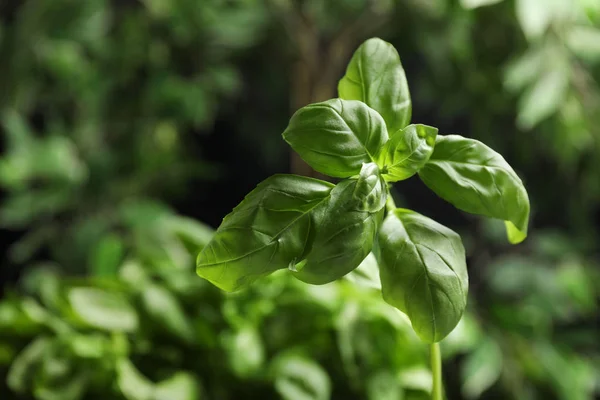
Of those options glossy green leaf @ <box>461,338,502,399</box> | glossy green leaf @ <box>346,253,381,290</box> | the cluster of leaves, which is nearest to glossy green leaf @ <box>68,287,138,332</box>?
the cluster of leaves

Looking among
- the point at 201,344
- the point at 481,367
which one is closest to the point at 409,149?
the point at 201,344

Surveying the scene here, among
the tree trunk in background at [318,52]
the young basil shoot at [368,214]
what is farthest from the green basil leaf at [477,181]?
the tree trunk in background at [318,52]

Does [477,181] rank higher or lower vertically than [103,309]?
higher

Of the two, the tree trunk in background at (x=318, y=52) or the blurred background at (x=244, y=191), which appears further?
the tree trunk in background at (x=318, y=52)

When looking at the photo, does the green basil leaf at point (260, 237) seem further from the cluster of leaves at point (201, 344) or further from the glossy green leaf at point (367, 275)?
the cluster of leaves at point (201, 344)

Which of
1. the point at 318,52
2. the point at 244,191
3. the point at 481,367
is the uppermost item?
the point at 318,52

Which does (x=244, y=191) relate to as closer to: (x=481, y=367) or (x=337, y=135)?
(x=481, y=367)

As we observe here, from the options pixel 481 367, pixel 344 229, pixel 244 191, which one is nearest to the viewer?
pixel 344 229
